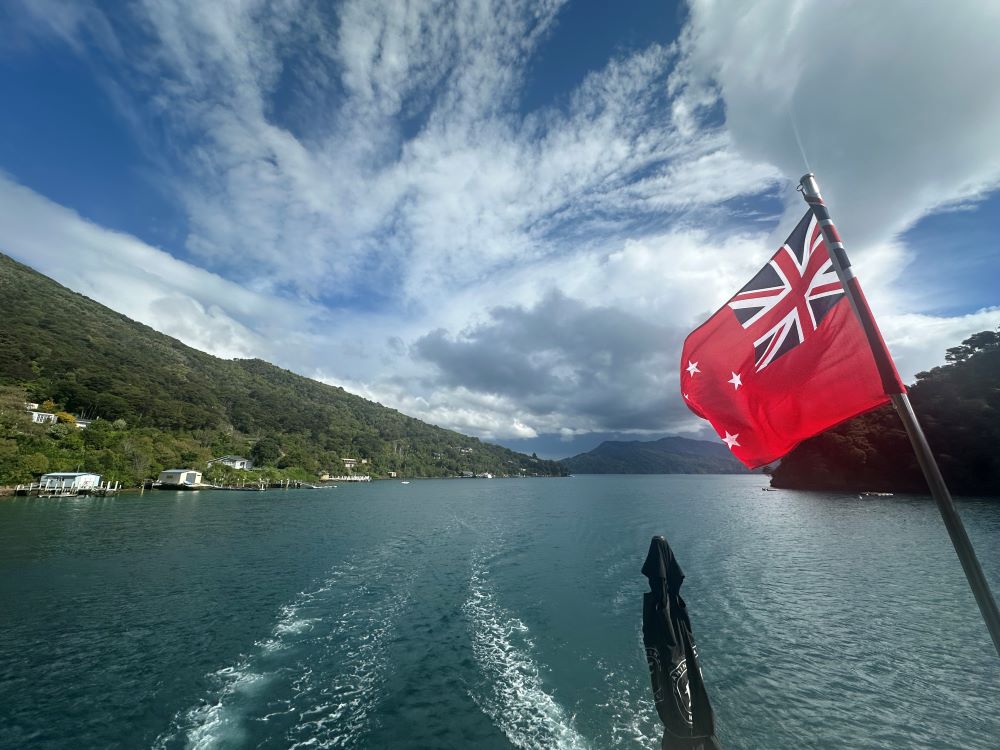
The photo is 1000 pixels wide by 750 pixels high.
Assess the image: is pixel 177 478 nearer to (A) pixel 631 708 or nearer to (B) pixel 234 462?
(B) pixel 234 462

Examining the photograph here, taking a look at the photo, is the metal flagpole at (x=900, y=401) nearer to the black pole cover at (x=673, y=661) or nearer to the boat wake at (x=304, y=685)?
the black pole cover at (x=673, y=661)

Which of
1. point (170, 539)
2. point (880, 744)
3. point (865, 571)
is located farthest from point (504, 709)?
point (170, 539)

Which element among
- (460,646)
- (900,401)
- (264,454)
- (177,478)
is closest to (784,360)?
(900,401)

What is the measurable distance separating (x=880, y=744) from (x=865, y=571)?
19.9 metres

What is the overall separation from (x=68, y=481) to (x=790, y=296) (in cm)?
8643

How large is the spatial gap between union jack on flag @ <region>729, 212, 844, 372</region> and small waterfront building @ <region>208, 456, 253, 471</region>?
117463 mm

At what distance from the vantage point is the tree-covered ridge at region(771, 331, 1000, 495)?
245ft

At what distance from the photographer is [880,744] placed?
9664 mm

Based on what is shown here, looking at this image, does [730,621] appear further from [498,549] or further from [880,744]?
[498,549]

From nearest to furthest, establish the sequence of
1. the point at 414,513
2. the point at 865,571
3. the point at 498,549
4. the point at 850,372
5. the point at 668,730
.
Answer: the point at 850,372 < the point at 668,730 < the point at 865,571 < the point at 498,549 < the point at 414,513

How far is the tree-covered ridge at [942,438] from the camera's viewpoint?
7469 centimetres

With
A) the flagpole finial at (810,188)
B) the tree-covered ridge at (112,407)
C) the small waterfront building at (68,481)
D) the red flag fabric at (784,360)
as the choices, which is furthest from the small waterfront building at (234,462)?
the flagpole finial at (810,188)

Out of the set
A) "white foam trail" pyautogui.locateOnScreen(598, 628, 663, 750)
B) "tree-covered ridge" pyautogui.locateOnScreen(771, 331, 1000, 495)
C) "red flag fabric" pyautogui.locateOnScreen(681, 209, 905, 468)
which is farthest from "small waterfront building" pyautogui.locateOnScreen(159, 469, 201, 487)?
"tree-covered ridge" pyautogui.locateOnScreen(771, 331, 1000, 495)

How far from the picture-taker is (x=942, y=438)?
79312 millimetres
